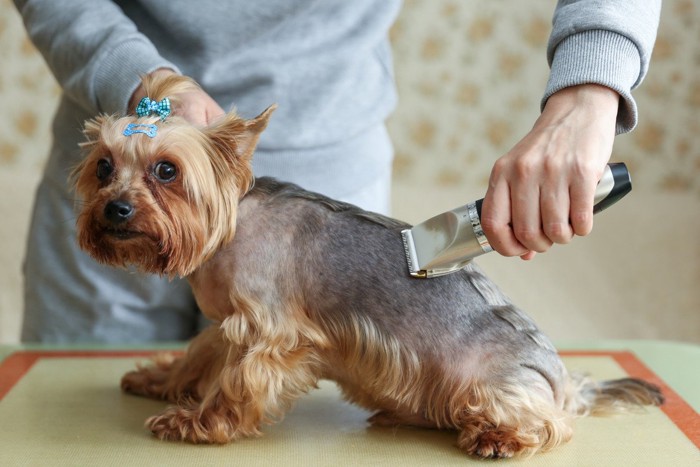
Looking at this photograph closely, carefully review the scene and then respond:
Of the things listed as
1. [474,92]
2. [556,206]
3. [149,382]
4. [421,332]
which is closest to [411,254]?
[421,332]

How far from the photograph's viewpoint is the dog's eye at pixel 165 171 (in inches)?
37.6

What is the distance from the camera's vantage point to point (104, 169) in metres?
0.98

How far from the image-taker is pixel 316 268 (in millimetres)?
986

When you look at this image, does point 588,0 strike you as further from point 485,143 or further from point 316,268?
point 485,143

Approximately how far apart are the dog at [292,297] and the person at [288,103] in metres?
0.09

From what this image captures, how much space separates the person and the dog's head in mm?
66

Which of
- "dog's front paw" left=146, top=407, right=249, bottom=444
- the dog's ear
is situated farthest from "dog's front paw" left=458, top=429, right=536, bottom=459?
the dog's ear

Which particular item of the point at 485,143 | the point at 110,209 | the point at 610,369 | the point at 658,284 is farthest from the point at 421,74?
the point at 110,209

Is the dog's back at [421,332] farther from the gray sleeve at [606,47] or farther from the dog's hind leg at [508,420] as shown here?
the gray sleeve at [606,47]

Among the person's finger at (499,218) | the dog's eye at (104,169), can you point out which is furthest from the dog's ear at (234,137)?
the person's finger at (499,218)

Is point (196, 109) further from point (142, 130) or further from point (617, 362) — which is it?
point (617, 362)

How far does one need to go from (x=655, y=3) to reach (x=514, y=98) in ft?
6.37

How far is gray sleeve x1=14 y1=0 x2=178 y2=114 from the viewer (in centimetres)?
112

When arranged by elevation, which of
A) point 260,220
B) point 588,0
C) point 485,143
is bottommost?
point 260,220
